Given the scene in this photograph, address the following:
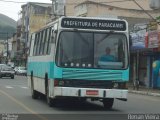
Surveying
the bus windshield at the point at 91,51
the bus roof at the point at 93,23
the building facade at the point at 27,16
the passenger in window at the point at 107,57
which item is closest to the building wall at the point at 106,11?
the building facade at the point at 27,16

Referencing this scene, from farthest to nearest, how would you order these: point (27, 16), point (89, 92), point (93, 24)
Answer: point (27, 16), point (93, 24), point (89, 92)

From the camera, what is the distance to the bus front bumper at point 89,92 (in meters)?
17.3

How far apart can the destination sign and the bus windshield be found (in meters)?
0.21

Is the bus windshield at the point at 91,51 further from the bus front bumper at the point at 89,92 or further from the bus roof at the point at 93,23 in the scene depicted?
the bus front bumper at the point at 89,92

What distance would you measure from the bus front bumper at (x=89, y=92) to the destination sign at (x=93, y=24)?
216 cm

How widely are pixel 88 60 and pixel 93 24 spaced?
1.30 m

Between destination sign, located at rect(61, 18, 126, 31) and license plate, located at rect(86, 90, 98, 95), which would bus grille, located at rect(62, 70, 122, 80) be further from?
destination sign, located at rect(61, 18, 126, 31)

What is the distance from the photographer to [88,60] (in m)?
17.6

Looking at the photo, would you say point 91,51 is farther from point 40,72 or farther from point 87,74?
point 40,72

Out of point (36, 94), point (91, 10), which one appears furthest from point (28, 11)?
point (36, 94)

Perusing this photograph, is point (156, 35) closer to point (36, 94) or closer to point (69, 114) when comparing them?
point (36, 94)

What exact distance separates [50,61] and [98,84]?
201 cm

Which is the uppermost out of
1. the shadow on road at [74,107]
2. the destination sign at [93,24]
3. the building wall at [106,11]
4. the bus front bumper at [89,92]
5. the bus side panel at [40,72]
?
the building wall at [106,11]

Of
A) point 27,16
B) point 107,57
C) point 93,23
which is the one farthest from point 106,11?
point 27,16
